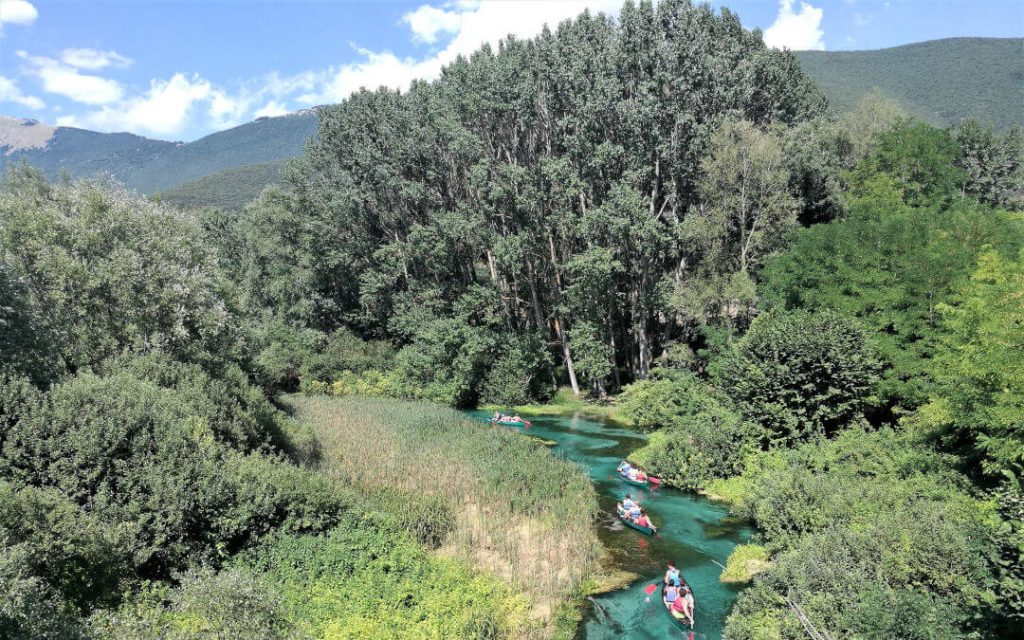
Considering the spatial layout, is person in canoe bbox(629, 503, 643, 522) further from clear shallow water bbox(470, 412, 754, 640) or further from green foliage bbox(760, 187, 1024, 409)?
green foliage bbox(760, 187, 1024, 409)

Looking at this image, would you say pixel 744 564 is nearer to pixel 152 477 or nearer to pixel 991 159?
pixel 152 477

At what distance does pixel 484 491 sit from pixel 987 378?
17.1 m

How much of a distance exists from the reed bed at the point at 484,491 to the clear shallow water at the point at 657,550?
42.4 inches

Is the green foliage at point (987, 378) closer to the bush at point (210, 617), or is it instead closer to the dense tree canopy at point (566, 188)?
the dense tree canopy at point (566, 188)

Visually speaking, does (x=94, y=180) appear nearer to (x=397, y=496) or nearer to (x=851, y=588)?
(x=397, y=496)

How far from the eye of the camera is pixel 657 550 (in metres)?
20.2

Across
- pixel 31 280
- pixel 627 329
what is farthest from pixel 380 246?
pixel 31 280

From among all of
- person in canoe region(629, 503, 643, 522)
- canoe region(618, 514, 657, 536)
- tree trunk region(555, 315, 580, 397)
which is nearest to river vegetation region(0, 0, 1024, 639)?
tree trunk region(555, 315, 580, 397)

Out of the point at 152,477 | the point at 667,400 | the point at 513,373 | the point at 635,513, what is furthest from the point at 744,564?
the point at 513,373

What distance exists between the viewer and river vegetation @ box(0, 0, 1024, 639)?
45.0 ft

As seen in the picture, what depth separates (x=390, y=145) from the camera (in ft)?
161

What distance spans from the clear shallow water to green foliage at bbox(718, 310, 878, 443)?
5269mm

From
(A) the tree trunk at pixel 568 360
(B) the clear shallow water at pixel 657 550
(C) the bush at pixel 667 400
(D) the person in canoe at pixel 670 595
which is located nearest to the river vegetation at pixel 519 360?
(C) the bush at pixel 667 400

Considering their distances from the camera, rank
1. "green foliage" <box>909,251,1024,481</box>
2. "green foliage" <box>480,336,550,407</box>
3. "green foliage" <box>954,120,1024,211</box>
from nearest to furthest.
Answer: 1. "green foliage" <box>909,251,1024,481</box>
2. "green foliage" <box>480,336,550,407</box>
3. "green foliage" <box>954,120,1024,211</box>
